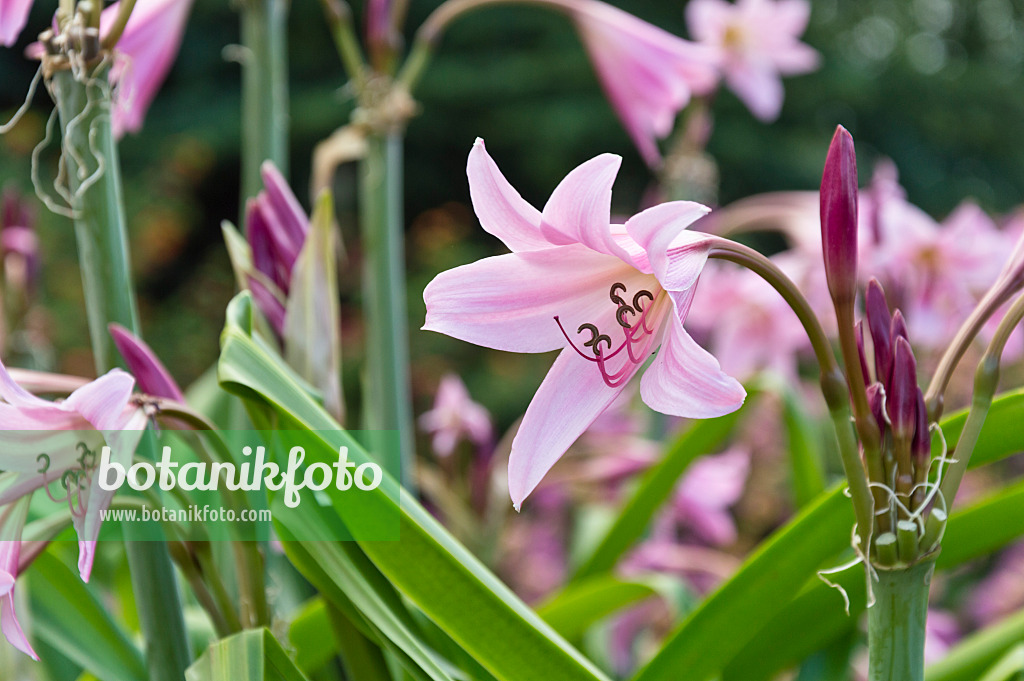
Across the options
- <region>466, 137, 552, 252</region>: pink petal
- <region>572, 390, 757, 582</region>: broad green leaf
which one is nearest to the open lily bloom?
<region>466, 137, 552, 252</region>: pink petal

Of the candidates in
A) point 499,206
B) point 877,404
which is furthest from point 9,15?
point 877,404

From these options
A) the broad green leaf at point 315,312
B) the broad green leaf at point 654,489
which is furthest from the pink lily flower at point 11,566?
the broad green leaf at point 654,489

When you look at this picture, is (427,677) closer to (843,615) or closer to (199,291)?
(843,615)

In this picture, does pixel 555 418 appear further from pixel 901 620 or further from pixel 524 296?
pixel 901 620

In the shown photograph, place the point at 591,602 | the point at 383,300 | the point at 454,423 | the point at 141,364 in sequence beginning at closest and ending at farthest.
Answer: the point at 141,364 < the point at 591,602 < the point at 383,300 < the point at 454,423

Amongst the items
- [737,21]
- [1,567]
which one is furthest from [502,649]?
[737,21]

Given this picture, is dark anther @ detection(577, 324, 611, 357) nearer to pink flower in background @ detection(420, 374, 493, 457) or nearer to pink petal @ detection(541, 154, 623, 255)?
pink petal @ detection(541, 154, 623, 255)
